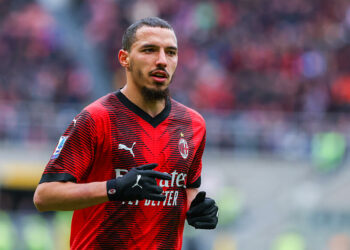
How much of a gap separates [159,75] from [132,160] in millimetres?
501

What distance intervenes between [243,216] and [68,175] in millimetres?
10069

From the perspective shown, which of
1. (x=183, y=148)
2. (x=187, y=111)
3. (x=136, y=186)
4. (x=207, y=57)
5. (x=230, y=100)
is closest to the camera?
(x=136, y=186)

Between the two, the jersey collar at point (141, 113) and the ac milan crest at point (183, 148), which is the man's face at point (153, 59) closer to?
the jersey collar at point (141, 113)

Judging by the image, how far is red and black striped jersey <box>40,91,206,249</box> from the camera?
4277 mm

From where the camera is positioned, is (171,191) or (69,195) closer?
(69,195)

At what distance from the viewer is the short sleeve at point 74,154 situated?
422cm

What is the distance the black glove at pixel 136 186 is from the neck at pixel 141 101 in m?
0.62

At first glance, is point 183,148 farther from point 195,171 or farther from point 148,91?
point 148,91

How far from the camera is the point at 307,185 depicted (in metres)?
14.1

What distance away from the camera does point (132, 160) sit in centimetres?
442

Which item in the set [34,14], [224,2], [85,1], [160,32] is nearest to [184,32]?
[224,2]

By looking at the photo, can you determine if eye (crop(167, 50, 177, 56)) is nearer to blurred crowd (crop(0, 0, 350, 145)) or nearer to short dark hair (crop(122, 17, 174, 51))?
short dark hair (crop(122, 17, 174, 51))

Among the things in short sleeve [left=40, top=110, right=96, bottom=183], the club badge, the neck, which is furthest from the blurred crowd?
short sleeve [left=40, top=110, right=96, bottom=183]

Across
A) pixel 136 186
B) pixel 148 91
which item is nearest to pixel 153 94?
pixel 148 91
